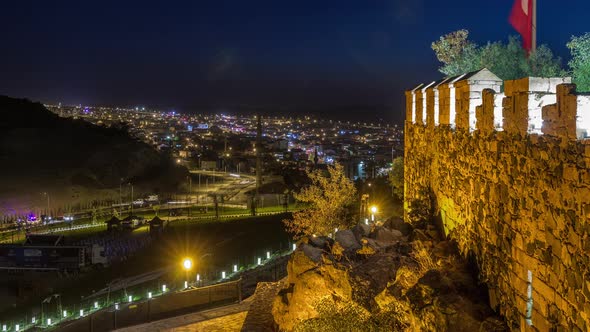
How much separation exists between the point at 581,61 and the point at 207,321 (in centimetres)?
1101

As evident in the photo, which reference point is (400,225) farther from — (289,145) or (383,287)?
(289,145)

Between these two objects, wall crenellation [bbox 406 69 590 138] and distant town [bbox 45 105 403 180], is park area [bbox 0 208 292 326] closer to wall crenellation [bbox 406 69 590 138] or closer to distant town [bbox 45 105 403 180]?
wall crenellation [bbox 406 69 590 138]

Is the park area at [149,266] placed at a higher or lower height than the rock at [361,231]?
lower

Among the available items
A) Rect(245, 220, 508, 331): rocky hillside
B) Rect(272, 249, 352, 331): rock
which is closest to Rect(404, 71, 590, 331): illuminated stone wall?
Rect(245, 220, 508, 331): rocky hillside

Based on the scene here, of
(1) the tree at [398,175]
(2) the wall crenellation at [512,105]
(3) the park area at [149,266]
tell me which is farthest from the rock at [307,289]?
(1) the tree at [398,175]

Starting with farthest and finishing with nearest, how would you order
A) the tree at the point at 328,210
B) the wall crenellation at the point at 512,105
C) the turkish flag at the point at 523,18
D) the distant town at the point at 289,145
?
the distant town at the point at 289,145, the tree at the point at 328,210, the turkish flag at the point at 523,18, the wall crenellation at the point at 512,105

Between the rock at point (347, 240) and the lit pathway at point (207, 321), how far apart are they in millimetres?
3433

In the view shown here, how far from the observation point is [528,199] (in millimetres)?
6602

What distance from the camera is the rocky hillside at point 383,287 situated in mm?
7836

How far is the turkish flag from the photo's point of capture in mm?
12406

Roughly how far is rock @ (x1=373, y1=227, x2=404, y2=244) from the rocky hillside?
0.08 feet

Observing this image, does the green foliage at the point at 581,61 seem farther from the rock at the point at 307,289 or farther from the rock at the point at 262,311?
the rock at the point at 262,311

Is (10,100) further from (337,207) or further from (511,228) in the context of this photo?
(511,228)

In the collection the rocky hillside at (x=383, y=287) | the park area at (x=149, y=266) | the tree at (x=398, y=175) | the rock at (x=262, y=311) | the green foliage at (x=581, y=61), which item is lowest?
the park area at (x=149, y=266)
